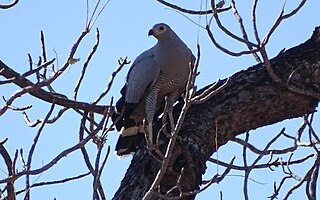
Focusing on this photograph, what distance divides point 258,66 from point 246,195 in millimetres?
1131

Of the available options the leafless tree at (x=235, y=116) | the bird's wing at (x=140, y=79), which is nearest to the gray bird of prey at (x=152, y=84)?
the bird's wing at (x=140, y=79)

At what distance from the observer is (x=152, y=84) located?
673 centimetres

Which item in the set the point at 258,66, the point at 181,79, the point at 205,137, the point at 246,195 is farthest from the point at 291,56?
the point at 181,79

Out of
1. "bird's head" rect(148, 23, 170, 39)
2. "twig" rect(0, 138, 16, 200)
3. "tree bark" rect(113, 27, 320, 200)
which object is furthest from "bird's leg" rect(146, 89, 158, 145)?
"twig" rect(0, 138, 16, 200)

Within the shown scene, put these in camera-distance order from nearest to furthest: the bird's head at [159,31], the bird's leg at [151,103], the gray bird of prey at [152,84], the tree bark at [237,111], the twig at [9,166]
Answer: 1. the twig at [9,166]
2. the tree bark at [237,111]
3. the bird's leg at [151,103]
4. the gray bird of prey at [152,84]
5. the bird's head at [159,31]

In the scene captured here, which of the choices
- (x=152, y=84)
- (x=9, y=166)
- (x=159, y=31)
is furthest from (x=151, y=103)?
(x=9, y=166)

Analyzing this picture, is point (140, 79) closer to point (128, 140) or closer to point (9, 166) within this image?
point (128, 140)

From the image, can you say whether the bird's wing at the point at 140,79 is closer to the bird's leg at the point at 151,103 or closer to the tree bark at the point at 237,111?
the bird's leg at the point at 151,103

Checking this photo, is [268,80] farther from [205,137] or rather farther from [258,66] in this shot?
[205,137]

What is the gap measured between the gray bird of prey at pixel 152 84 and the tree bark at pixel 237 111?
1.76 meters

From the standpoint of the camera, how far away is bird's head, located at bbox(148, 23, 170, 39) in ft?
22.5

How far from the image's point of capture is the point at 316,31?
16.3ft

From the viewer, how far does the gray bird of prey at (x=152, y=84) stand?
6.61m

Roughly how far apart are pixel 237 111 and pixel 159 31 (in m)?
2.35
